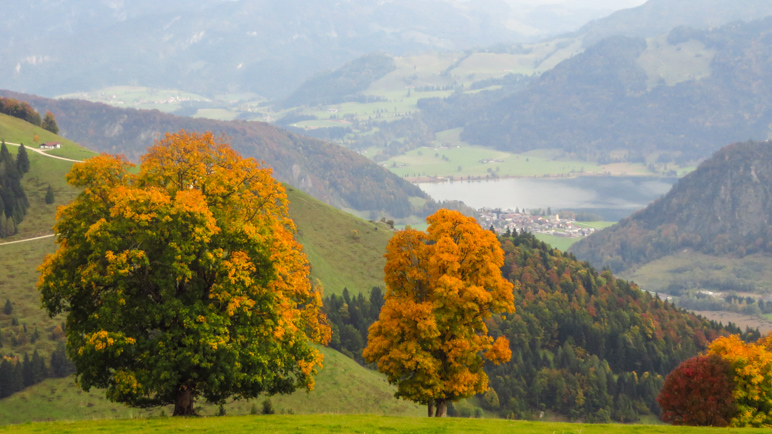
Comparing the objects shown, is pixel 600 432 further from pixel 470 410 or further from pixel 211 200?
pixel 470 410

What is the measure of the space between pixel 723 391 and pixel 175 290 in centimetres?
4036

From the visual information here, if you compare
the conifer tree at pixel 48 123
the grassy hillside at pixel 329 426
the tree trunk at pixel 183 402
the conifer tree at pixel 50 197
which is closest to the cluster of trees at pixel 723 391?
the grassy hillside at pixel 329 426

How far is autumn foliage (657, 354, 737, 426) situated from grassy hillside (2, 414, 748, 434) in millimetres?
12297

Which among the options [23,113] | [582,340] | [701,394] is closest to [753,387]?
[701,394]

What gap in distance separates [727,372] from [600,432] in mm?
20462

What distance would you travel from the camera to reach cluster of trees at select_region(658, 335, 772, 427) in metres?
49.4

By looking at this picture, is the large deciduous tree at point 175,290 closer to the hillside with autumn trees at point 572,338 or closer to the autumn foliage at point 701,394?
the autumn foliage at point 701,394

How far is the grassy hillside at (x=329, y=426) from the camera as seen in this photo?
35594 mm

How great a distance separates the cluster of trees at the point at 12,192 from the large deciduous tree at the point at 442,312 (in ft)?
253

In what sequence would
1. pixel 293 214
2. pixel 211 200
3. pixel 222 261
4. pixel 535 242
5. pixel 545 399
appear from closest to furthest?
pixel 222 261 < pixel 211 200 < pixel 545 399 < pixel 293 214 < pixel 535 242

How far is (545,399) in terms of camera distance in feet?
390

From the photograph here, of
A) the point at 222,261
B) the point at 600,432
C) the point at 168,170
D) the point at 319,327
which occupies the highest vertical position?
the point at 168,170

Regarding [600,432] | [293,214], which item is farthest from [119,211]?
[293,214]

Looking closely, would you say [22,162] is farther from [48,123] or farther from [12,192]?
[48,123]
